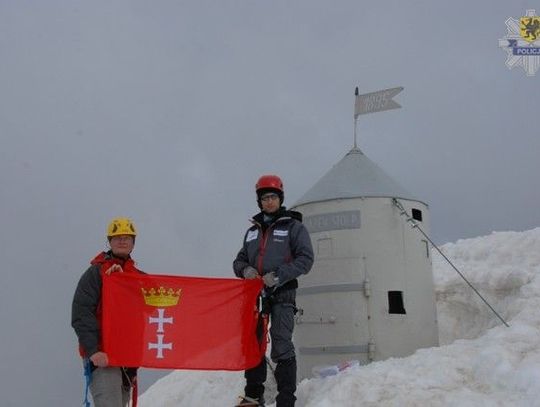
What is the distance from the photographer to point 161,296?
7.22 m

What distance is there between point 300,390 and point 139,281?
2.60 metres

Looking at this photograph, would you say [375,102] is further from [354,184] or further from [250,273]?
[250,273]

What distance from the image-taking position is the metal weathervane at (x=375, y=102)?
1094 centimetres

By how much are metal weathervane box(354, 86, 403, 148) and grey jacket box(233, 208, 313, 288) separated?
13.7 ft

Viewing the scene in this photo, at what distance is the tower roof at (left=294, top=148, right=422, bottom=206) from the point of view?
10250 millimetres

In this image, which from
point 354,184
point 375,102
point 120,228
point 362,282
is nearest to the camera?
point 120,228

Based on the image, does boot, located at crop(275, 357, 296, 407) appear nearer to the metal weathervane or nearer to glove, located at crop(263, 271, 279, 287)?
glove, located at crop(263, 271, 279, 287)

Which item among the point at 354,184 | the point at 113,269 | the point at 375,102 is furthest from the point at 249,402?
the point at 375,102

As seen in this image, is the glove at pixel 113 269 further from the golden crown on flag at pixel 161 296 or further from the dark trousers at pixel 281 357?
the dark trousers at pixel 281 357

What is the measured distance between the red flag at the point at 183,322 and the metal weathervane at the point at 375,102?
486cm

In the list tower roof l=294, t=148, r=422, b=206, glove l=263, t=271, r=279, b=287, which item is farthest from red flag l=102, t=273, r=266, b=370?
tower roof l=294, t=148, r=422, b=206

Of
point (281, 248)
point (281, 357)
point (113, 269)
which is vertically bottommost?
point (281, 357)

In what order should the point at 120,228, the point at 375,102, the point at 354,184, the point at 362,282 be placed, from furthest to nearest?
the point at 375,102 < the point at 354,184 < the point at 362,282 < the point at 120,228

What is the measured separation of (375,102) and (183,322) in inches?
224
